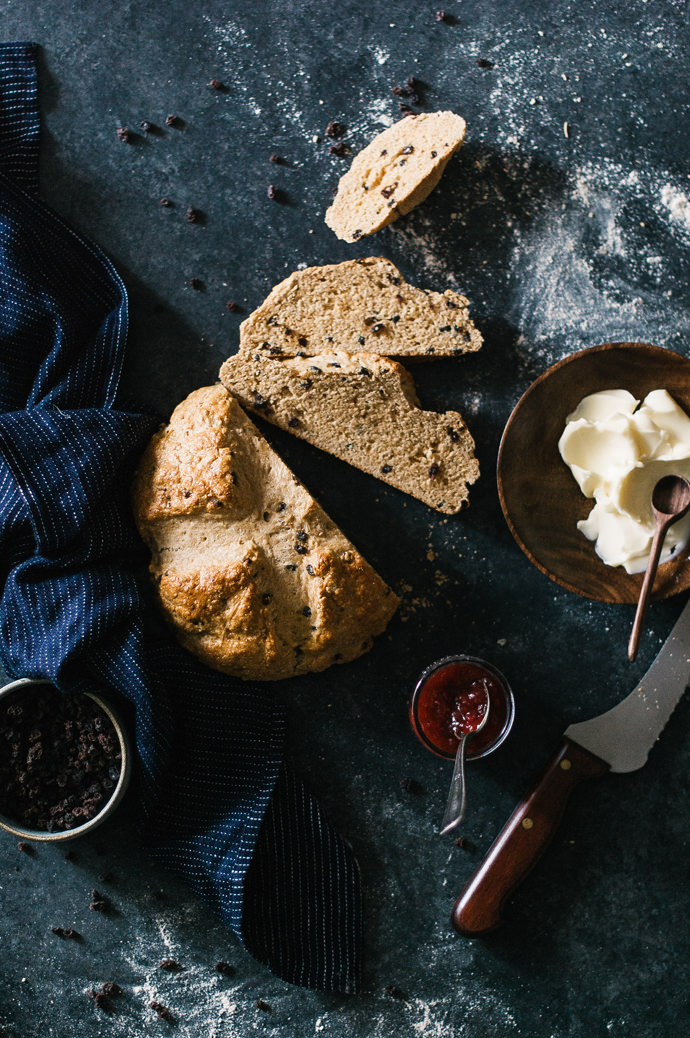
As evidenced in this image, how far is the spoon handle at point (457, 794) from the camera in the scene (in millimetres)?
2717

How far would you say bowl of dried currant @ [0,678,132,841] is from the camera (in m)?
2.92

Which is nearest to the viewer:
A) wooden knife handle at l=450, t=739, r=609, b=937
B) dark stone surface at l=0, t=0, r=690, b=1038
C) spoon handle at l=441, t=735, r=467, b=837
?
spoon handle at l=441, t=735, r=467, b=837

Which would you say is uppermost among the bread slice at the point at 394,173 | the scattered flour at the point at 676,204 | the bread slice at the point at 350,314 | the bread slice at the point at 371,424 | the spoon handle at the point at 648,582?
the bread slice at the point at 394,173

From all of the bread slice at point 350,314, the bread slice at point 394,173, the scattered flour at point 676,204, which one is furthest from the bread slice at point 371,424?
the scattered flour at point 676,204

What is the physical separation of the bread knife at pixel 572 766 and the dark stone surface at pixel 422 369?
9 cm

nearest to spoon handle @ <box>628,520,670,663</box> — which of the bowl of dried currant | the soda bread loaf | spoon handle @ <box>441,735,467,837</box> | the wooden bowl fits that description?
the wooden bowl

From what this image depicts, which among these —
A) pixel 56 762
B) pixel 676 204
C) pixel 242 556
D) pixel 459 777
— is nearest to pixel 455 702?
pixel 459 777

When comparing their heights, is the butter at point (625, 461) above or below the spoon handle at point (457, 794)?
above

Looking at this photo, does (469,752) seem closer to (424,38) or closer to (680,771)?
(680,771)

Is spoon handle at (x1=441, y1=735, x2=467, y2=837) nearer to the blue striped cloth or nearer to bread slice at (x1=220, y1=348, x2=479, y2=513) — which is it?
the blue striped cloth

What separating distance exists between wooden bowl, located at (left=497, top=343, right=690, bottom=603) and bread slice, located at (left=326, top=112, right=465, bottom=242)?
890mm

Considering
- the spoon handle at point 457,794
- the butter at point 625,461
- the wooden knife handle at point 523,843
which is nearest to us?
the spoon handle at point 457,794

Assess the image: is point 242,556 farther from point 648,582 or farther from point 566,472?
point 648,582

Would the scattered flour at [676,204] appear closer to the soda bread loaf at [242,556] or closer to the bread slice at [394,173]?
the bread slice at [394,173]
